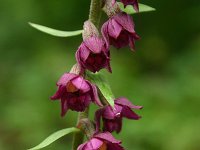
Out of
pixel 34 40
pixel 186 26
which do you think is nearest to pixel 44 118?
pixel 34 40

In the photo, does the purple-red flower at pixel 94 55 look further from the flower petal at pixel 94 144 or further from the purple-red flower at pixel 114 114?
the flower petal at pixel 94 144

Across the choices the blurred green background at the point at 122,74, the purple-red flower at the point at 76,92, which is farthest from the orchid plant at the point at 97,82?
the blurred green background at the point at 122,74

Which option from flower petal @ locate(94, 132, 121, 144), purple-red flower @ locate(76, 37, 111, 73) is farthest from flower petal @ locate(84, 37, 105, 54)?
flower petal @ locate(94, 132, 121, 144)

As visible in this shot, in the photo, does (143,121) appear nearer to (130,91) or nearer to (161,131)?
(161,131)

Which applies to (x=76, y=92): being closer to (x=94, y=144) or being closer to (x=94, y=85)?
(x=94, y=85)

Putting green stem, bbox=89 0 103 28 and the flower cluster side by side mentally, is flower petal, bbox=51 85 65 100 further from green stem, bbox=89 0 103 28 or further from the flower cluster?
green stem, bbox=89 0 103 28
